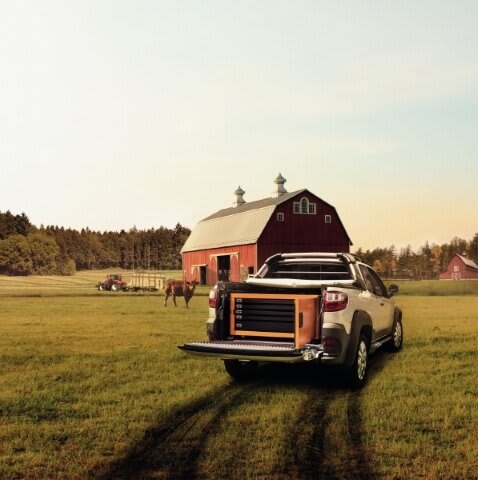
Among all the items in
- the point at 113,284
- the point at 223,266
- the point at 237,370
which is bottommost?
the point at 237,370

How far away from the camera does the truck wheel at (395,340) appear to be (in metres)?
13.0

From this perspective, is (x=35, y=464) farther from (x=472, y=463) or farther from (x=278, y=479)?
(x=472, y=463)

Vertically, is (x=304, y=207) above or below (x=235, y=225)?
above

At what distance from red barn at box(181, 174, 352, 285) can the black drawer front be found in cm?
3624

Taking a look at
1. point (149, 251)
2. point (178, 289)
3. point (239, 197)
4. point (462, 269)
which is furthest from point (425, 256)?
point (178, 289)

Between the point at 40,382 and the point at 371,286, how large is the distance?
5743 millimetres

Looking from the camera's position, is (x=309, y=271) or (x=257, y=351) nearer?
(x=257, y=351)

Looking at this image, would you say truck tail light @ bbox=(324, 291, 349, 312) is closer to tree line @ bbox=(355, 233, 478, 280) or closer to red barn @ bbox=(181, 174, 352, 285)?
red barn @ bbox=(181, 174, 352, 285)

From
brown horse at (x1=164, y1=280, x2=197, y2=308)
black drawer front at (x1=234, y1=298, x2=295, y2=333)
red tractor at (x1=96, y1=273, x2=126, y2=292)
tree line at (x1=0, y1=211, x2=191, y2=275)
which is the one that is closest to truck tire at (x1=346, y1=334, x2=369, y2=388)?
black drawer front at (x1=234, y1=298, x2=295, y2=333)

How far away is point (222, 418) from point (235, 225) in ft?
152

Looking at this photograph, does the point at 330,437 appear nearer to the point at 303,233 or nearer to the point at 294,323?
the point at 294,323

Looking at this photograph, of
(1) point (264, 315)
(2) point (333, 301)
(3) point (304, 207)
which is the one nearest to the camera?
(2) point (333, 301)

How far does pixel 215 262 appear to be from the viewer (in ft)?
180

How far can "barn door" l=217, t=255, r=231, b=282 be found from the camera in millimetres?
54719
